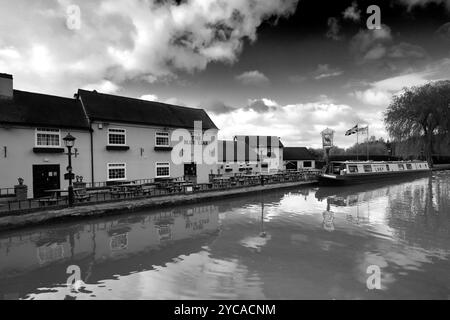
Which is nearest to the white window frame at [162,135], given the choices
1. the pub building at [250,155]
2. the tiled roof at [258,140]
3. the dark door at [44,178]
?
the dark door at [44,178]

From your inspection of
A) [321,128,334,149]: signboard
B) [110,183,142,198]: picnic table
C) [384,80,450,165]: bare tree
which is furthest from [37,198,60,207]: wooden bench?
[384,80,450,165]: bare tree

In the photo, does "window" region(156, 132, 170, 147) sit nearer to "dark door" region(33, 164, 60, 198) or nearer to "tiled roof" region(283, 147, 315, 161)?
"dark door" region(33, 164, 60, 198)

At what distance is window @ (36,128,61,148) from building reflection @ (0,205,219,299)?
21.0 ft

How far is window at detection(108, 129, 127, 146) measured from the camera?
17.3 m

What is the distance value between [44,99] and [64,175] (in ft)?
A: 16.4

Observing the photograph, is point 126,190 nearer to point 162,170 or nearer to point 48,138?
point 162,170

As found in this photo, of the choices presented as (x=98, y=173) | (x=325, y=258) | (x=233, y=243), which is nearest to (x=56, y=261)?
(x=233, y=243)

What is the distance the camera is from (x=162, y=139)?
20.0 m

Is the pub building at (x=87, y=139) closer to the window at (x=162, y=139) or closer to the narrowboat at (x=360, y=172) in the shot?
the window at (x=162, y=139)

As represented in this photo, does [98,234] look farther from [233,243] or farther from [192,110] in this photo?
[192,110]

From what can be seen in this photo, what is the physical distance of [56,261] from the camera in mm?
7160

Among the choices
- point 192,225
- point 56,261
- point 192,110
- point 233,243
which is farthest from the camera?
point 192,110

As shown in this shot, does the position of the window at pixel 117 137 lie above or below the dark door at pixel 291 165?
above

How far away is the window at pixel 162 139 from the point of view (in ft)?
64.7
